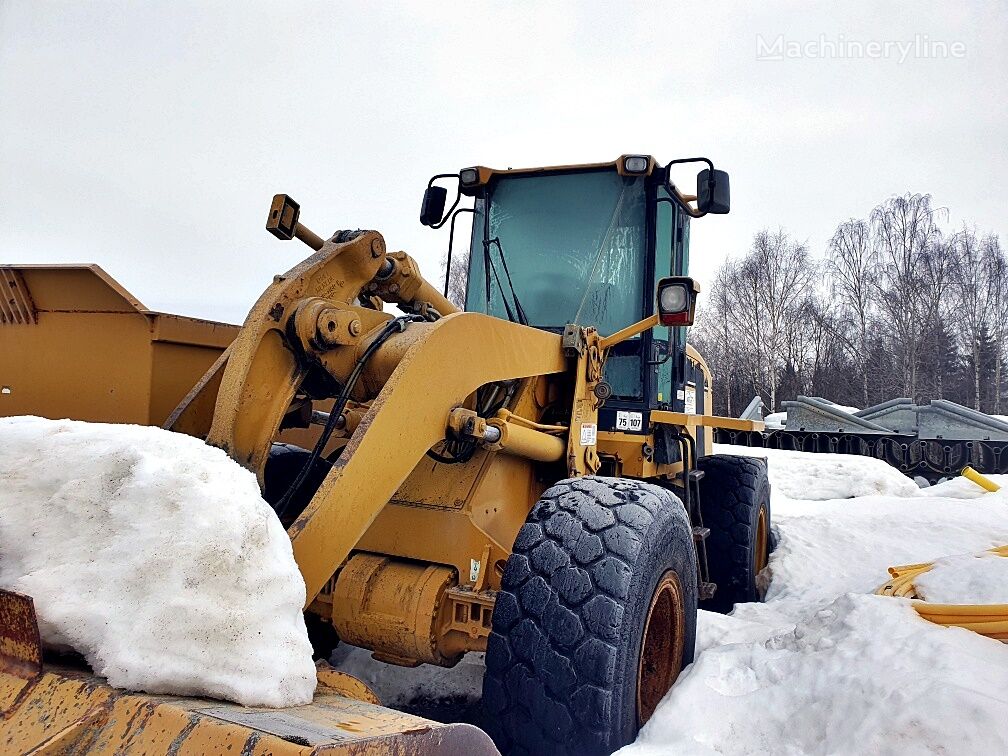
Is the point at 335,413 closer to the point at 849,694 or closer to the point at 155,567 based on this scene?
the point at 155,567

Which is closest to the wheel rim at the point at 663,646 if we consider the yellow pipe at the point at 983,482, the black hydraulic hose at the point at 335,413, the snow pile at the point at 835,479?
the black hydraulic hose at the point at 335,413

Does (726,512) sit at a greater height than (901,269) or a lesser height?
lesser

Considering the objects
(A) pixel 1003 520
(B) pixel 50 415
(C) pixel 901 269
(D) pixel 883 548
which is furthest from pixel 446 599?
(C) pixel 901 269

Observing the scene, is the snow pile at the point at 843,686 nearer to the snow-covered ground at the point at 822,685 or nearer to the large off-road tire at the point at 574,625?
the snow-covered ground at the point at 822,685

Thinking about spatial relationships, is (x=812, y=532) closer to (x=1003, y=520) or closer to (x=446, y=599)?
(x=1003, y=520)

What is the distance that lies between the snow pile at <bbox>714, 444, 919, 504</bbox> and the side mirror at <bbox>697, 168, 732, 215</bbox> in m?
8.57

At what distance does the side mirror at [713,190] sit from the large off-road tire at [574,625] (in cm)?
205

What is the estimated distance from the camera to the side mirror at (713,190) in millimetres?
4223

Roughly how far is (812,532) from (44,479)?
22.1ft

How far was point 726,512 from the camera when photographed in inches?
213

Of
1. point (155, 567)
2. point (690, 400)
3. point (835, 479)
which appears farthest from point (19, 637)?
point (835, 479)

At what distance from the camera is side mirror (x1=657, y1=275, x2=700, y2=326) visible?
352 centimetres

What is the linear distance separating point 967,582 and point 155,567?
3.95 metres

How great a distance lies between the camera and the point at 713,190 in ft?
13.9
